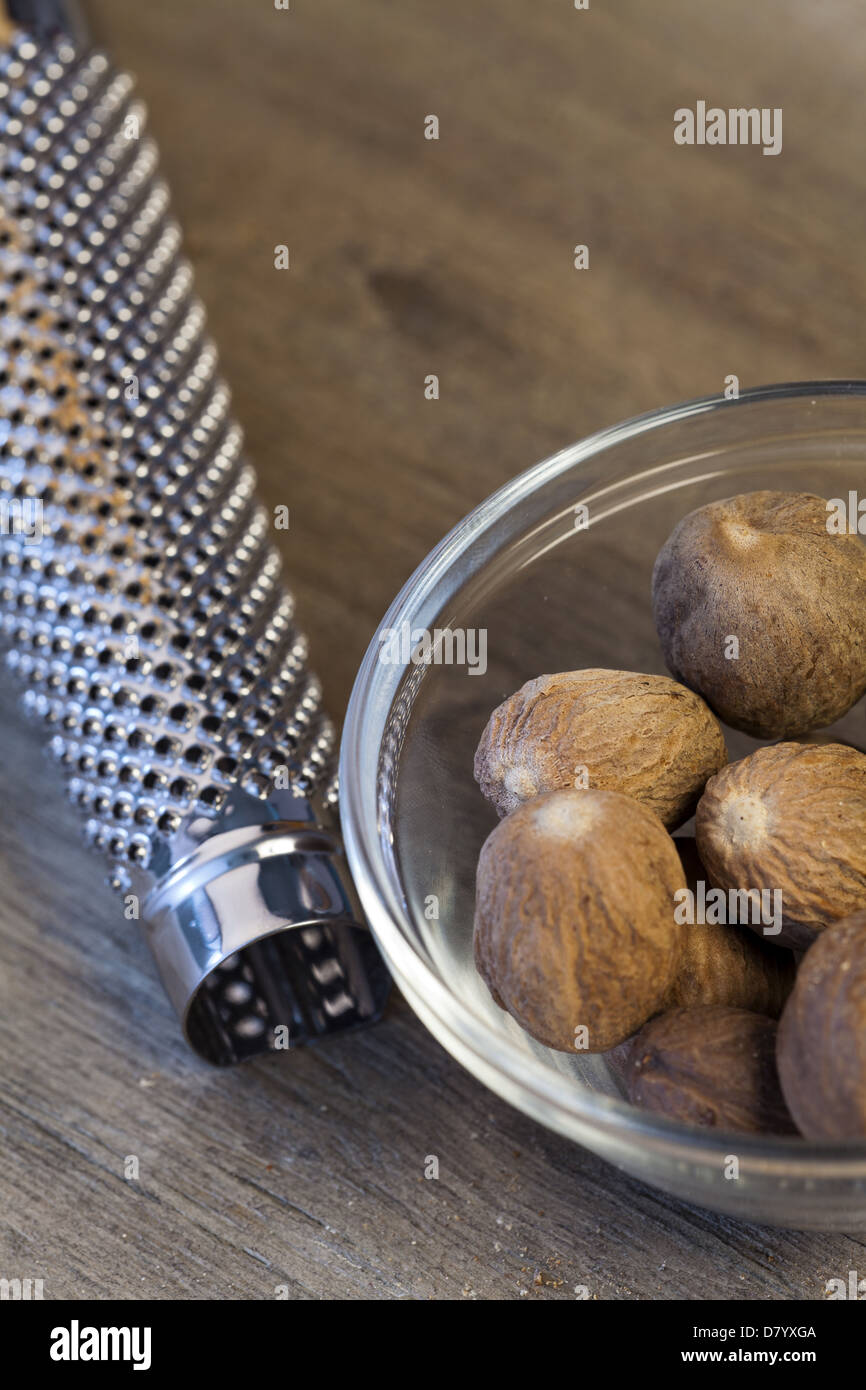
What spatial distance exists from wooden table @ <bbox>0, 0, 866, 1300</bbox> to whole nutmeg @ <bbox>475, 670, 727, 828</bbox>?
14cm

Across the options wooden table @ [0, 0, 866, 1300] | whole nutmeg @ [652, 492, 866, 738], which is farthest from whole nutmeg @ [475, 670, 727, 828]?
wooden table @ [0, 0, 866, 1300]

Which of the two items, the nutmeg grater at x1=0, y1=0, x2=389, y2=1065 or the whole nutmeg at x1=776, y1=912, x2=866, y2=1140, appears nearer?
the whole nutmeg at x1=776, y1=912, x2=866, y2=1140

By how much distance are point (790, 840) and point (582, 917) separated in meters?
0.07

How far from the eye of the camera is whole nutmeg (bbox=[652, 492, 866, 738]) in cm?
45

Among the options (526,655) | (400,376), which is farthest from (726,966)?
(400,376)

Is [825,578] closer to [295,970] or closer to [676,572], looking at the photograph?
[676,572]

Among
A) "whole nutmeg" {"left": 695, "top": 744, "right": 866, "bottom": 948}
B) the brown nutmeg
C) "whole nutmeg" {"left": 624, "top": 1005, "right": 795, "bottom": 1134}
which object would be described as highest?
"whole nutmeg" {"left": 695, "top": 744, "right": 866, "bottom": 948}

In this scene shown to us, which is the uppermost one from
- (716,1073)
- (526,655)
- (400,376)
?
(400,376)

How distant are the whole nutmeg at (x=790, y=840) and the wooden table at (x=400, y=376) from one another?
126mm

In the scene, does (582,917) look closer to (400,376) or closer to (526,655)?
(526,655)

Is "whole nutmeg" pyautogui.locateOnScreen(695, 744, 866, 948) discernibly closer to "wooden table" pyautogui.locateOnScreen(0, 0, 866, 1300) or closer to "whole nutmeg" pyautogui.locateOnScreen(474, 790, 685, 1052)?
"whole nutmeg" pyautogui.locateOnScreen(474, 790, 685, 1052)

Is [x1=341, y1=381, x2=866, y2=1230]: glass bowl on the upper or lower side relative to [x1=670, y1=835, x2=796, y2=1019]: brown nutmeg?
upper

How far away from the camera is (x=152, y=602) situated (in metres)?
0.56

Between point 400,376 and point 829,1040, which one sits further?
point 400,376
